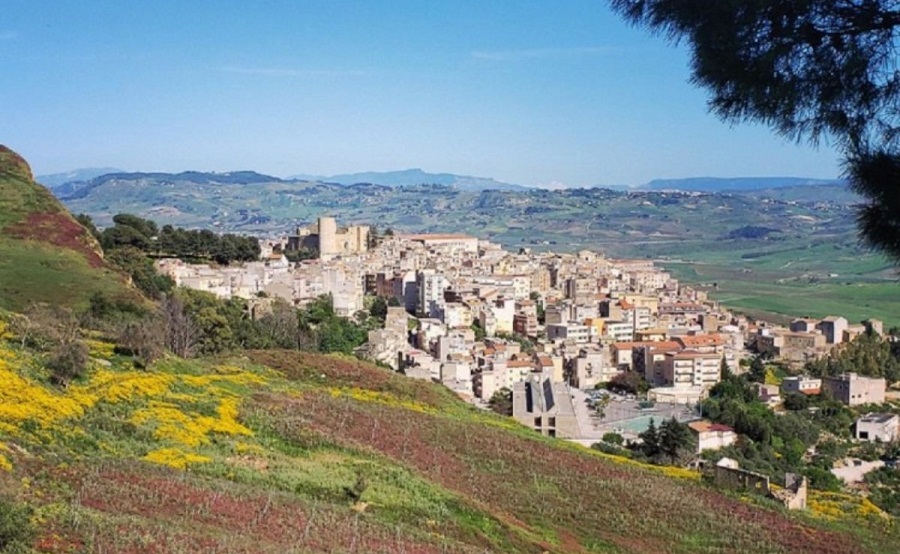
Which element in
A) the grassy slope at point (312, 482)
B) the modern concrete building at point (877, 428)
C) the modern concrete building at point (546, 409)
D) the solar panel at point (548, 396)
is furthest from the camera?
the modern concrete building at point (877, 428)

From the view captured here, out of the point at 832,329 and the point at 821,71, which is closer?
the point at 821,71

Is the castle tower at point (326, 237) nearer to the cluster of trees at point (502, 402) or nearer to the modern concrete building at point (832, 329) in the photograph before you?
the cluster of trees at point (502, 402)

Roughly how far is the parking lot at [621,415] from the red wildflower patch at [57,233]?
22.4 meters

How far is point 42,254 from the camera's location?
38.9 metres

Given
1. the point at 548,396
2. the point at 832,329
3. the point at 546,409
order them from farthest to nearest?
the point at 832,329
the point at 548,396
the point at 546,409

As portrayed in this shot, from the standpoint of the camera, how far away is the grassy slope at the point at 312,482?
10.9 meters

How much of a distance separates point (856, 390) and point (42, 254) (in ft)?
138

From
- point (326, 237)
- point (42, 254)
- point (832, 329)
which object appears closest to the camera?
point (42, 254)

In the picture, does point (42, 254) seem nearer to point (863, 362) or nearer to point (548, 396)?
point (548, 396)

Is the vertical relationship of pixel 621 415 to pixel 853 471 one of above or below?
above

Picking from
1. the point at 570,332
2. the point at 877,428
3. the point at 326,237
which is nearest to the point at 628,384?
the point at 570,332

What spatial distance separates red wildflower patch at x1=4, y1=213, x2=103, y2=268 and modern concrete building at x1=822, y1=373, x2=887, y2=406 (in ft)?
128

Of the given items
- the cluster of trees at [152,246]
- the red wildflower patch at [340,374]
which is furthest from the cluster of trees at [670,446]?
the cluster of trees at [152,246]

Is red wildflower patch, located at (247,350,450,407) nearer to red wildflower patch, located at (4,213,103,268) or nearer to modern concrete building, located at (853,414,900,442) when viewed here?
red wildflower patch, located at (4,213,103,268)
